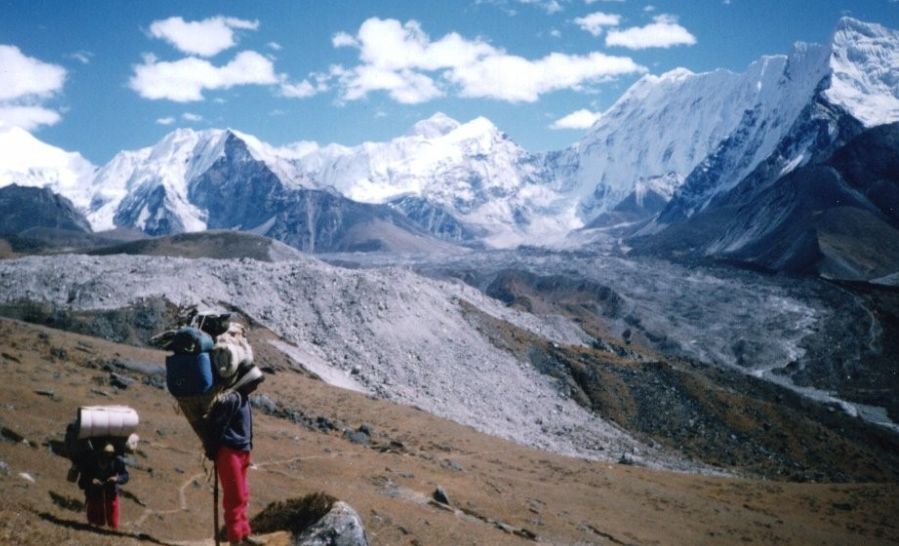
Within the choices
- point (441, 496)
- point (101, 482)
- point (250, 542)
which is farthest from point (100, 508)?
point (441, 496)

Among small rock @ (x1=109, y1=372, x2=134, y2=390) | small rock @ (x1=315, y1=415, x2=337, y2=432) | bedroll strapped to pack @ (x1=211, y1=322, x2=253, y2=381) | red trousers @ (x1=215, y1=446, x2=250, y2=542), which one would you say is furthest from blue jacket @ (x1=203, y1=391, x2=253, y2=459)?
small rock @ (x1=315, y1=415, x2=337, y2=432)

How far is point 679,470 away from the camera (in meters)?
44.8

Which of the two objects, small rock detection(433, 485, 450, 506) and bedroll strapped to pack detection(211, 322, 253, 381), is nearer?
bedroll strapped to pack detection(211, 322, 253, 381)

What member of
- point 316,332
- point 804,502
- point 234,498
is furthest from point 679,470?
point 234,498

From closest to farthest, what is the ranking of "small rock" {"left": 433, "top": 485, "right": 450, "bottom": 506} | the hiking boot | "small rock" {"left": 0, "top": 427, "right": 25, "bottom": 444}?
the hiking boot
"small rock" {"left": 0, "top": 427, "right": 25, "bottom": 444}
"small rock" {"left": 433, "top": 485, "right": 450, "bottom": 506}

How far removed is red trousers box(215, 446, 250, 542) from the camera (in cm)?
880

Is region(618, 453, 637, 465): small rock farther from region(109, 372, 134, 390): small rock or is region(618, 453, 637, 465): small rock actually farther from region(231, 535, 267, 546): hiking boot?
region(231, 535, 267, 546): hiking boot

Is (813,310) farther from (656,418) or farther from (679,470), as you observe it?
(679,470)

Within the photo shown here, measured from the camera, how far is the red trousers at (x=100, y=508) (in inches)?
413

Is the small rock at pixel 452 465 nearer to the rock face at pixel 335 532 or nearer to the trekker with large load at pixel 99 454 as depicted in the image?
the rock face at pixel 335 532

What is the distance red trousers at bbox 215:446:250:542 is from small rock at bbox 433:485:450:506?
1332cm

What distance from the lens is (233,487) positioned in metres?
8.80

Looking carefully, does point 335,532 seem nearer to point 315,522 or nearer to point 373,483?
point 315,522

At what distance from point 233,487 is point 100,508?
11.2 ft
